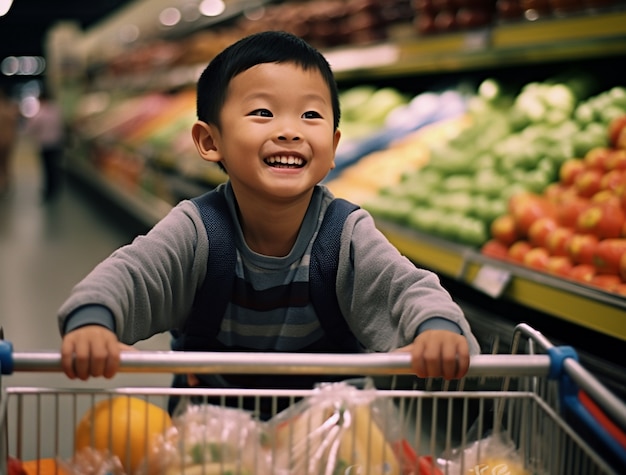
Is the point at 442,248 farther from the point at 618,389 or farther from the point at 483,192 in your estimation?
the point at 618,389

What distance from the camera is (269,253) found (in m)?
1.53

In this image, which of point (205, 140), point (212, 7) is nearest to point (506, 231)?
point (205, 140)

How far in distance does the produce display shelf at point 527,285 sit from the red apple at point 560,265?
110 mm

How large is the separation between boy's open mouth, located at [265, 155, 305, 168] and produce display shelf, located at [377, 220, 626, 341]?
1.03m

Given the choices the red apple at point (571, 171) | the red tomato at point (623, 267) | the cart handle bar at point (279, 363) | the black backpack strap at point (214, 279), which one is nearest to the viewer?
the cart handle bar at point (279, 363)

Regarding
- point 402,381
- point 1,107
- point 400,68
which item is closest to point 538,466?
point 402,381

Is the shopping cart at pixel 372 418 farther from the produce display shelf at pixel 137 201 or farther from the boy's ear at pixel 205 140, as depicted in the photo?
the produce display shelf at pixel 137 201

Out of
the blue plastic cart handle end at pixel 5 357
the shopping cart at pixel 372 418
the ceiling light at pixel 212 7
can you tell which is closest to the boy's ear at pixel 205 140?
the shopping cart at pixel 372 418

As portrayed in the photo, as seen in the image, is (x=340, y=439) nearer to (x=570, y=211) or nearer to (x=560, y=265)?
(x=560, y=265)

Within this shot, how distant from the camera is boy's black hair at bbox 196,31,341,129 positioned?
135 centimetres

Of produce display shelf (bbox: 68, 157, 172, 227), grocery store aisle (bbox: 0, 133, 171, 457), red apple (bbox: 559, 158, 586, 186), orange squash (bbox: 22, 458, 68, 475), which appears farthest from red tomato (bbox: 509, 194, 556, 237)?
produce display shelf (bbox: 68, 157, 172, 227)

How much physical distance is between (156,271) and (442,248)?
164 centimetres

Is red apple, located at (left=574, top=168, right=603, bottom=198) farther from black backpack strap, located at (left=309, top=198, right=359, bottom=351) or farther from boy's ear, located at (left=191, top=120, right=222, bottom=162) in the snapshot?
boy's ear, located at (left=191, top=120, right=222, bottom=162)

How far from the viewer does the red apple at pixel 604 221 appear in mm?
2412
